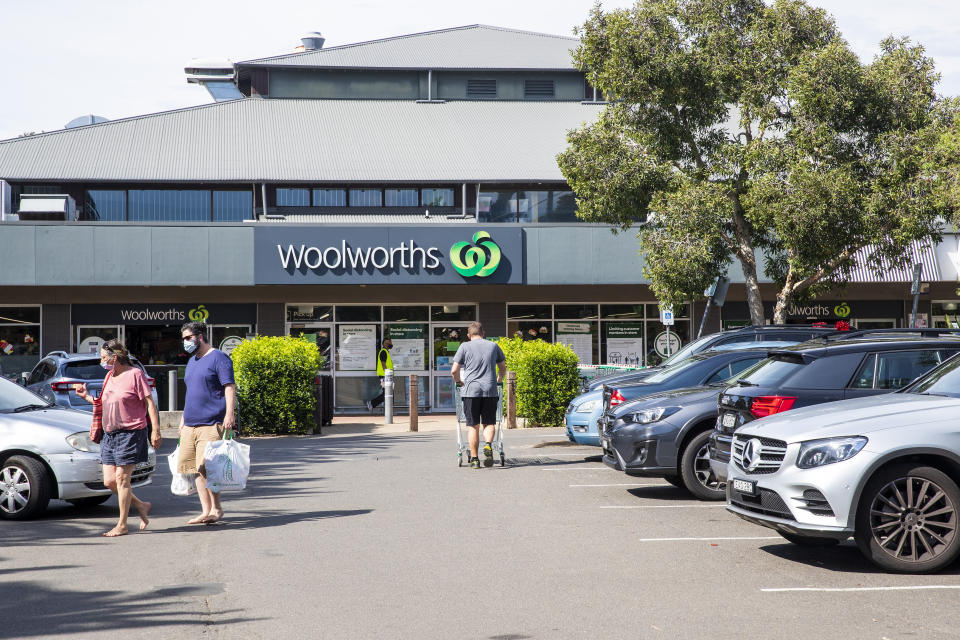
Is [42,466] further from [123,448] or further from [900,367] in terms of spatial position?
[900,367]

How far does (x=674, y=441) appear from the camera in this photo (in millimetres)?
10297

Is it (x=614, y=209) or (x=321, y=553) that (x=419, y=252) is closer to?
(x=614, y=209)

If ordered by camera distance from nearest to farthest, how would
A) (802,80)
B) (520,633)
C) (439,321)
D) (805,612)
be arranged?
(520,633) < (805,612) < (802,80) < (439,321)

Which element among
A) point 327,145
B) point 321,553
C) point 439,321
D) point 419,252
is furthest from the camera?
point 327,145

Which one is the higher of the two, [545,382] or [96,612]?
[545,382]

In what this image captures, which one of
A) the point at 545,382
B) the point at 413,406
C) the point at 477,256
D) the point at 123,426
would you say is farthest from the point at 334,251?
the point at 123,426

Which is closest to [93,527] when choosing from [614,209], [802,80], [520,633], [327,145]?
[520,633]

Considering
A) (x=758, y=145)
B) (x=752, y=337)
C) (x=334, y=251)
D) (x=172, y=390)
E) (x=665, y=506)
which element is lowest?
(x=665, y=506)

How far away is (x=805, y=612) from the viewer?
597cm

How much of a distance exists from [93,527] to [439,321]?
1671 centimetres

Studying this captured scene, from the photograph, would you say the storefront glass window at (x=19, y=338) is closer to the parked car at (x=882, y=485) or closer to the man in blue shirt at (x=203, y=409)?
the man in blue shirt at (x=203, y=409)

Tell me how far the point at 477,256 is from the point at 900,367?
623 inches

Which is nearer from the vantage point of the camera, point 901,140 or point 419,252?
point 901,140

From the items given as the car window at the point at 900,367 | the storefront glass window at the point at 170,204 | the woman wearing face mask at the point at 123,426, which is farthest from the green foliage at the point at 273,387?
the car window at the point at 900,367
